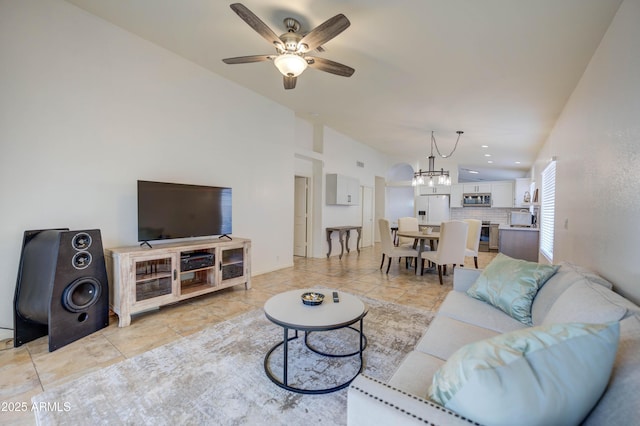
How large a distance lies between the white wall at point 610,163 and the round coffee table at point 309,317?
1.71 meters

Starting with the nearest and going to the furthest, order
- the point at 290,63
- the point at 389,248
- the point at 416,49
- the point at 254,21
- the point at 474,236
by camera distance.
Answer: the point at 254,21, the point at 290,63, the point at 416,49, the point at 389,248, the point at 474,236

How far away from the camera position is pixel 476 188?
29.3 ft

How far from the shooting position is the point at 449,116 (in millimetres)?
5039

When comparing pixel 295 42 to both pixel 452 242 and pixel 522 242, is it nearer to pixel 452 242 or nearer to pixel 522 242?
pixel 452 242

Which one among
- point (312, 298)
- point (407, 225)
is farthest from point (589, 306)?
point (407, 225)

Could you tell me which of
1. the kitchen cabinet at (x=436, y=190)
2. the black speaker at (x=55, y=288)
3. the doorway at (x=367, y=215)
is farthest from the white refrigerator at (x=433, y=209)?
the black speaker at (x=55, y=288)

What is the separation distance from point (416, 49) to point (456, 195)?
23.7 feet

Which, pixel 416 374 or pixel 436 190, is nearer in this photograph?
pixel 416 374

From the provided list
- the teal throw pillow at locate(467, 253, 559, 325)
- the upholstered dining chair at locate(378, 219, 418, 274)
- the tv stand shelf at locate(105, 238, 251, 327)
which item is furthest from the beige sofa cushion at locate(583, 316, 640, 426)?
the upholstered dining chair at locate(378, 219, 418, 274)

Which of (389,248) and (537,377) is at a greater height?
(537,377)

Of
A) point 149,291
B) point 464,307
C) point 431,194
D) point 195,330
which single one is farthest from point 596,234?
point 431,194

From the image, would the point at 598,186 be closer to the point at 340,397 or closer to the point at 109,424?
the point at 340,397

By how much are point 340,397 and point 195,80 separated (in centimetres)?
399

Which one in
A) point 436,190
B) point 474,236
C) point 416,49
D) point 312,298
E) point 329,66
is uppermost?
point 416,49
